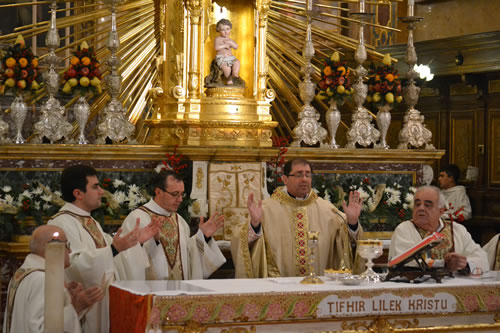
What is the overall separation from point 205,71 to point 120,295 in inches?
178

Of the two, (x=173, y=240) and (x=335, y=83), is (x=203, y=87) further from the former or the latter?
(x=173, y=240)

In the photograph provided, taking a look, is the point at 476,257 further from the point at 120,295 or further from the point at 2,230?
the point at 2,230

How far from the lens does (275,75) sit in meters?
11.6

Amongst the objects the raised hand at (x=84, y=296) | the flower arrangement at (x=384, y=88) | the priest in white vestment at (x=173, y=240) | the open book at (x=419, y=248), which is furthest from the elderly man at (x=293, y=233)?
the flower arrangement at (x=384, y=88)

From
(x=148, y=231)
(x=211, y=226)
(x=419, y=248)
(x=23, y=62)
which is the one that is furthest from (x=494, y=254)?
(x=23, y=62)

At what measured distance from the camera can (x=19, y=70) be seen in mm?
9578

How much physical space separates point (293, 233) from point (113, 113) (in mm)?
2613

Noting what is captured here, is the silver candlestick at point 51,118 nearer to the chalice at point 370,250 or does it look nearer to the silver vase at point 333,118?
the silver vase at point 333,118

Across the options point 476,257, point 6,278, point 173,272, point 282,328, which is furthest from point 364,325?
point 6,278

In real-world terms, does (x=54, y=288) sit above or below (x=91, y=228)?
below

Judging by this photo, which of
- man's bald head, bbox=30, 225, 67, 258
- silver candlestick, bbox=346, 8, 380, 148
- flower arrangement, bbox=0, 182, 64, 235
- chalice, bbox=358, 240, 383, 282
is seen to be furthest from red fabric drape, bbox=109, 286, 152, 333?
silver candlestick, bbox=346, 8, 380, 148

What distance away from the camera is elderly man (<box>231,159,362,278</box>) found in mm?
8031

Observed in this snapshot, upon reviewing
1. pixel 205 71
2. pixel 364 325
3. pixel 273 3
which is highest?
pixel 273 3

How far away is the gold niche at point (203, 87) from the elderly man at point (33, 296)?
4.15m
